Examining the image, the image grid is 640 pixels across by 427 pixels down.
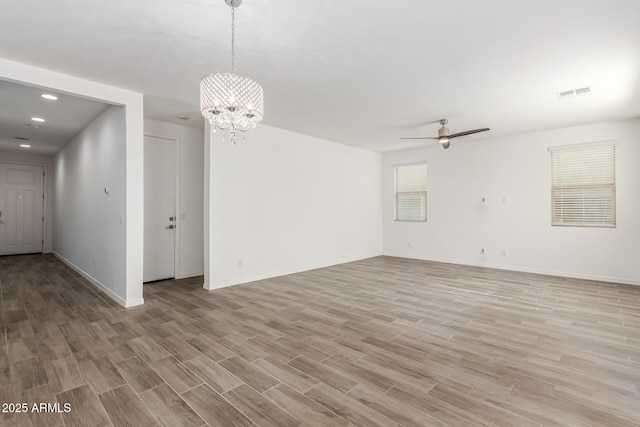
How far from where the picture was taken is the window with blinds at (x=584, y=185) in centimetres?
517

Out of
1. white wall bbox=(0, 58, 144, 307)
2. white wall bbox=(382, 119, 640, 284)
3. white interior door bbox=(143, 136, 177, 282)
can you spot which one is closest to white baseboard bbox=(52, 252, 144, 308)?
white wall bbox=(0, 58, 144, 307)

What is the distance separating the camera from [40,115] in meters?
4.80

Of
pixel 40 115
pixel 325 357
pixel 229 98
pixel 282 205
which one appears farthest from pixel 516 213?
pixel 40 115

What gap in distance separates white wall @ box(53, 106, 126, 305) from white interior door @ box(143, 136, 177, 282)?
2.09 feet

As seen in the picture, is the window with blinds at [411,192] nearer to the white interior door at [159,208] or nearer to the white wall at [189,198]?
the white wall at [189,198]

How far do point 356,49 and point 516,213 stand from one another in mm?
5132

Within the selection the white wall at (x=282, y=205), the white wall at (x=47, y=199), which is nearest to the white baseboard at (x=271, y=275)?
the white wall at (x=282, y=205)

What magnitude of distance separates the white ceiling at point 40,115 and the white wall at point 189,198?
48.2 inches

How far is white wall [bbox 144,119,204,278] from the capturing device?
5.39 m

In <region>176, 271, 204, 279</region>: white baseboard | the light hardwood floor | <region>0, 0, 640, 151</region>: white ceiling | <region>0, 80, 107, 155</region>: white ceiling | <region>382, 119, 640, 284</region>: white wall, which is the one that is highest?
<region>0, 80, 107, 155</region>: white ceiling

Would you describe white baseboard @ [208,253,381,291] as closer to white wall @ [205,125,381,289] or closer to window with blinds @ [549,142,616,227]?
white wall @ [205,125,381,289]

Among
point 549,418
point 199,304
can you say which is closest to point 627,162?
point 549,418

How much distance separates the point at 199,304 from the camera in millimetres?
3910

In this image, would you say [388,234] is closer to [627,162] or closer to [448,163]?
[448,163]
